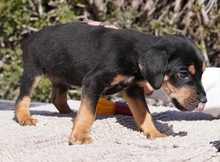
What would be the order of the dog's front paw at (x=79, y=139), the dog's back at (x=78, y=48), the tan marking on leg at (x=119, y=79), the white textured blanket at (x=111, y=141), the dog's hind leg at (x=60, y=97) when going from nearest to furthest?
1. the white textured blanket at (x=111, y=141)
2. the dog's front paw at (x=79, y=139)
3. the tan marking on leg at (x=119, y=79)
4. the dog's back at (x=78, y=48)
5. the dog's hind leg at (x=60, y=97)

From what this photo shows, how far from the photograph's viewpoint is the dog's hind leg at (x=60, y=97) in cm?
457

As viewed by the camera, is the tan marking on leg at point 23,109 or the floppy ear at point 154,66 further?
the tan marking on leg at point 23,109

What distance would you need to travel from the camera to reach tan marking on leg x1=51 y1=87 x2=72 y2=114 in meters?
4.58

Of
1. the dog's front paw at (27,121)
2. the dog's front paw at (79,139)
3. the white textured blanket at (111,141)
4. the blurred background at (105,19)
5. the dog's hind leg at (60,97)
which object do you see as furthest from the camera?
the blurred background at (105,19)

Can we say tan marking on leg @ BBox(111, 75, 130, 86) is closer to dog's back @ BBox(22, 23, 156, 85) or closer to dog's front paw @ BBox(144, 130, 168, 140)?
dog's back @ BBox(22, 23, 156, 85)

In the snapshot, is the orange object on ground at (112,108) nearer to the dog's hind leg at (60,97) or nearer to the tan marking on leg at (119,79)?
the dog's hind leg at (60,97)

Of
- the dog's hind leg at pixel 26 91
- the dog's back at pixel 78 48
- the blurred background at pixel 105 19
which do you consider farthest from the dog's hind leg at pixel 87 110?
the blurred background at pixel 105 19

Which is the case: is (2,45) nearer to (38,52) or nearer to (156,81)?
(38,52)

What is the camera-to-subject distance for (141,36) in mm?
3867

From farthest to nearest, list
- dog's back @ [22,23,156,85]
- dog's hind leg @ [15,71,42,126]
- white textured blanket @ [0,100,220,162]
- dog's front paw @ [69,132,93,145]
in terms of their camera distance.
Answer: dog's hind leg @ [15,71,42,126]
dog's back @ [22,23,156,85]
dog's front paw @ [69,132,93,145]
white textured blanket @ [0,100,220,162]

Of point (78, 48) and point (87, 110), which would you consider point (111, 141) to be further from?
point (78, 48)

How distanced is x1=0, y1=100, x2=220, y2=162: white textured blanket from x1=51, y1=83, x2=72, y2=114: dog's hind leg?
13 centimetres

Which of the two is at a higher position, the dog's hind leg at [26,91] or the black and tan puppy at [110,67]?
the black and tan puppy at [110,67]

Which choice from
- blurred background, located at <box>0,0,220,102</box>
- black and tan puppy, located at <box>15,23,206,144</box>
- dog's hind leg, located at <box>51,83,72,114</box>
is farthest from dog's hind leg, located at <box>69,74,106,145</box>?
blurred background, located at <box>0,0,220,102</box>
